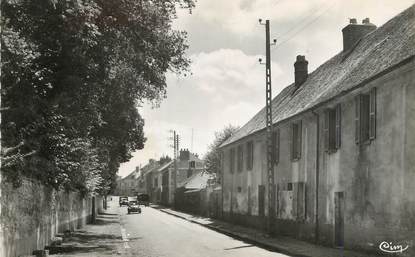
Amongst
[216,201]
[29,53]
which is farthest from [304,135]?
[216,201]

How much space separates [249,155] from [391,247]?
18.5m

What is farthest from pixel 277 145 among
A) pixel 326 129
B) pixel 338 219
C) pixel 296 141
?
pixel 338 219

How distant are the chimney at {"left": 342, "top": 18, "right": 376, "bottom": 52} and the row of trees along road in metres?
9.44

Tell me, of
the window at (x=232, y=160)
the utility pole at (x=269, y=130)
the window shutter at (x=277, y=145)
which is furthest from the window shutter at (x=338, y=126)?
the window at (x=232, y=160)

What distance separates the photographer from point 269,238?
23.0 metres

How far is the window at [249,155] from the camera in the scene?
32.8 metres

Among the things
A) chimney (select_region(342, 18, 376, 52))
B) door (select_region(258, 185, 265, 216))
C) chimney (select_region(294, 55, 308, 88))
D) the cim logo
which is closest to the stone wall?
the cim logo

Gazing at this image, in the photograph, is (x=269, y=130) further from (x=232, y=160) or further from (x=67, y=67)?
(x=232, y=160)

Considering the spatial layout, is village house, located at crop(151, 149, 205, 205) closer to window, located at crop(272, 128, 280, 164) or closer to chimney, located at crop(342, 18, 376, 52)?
window, located at crop(272, 128, 280, 164)

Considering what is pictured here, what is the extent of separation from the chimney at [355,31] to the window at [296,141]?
476cm

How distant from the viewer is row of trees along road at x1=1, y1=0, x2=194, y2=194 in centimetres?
1295

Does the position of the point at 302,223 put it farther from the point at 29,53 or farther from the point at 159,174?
the point at 159,174

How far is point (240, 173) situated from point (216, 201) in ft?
29.1

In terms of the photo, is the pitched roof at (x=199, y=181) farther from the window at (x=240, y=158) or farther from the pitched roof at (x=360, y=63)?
the pitched roof at (x=360, y=63)
